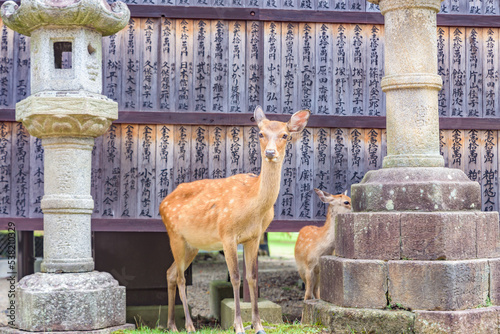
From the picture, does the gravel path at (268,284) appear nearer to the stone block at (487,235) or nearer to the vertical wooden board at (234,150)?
the vertical wooden board at (234,150)

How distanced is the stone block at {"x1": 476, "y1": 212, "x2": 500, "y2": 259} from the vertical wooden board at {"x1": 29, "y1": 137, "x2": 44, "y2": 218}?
5.70 meters

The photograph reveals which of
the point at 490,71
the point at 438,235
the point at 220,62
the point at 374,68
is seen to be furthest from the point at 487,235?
the point at 220,62

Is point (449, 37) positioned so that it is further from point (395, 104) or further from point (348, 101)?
point (395, 104)

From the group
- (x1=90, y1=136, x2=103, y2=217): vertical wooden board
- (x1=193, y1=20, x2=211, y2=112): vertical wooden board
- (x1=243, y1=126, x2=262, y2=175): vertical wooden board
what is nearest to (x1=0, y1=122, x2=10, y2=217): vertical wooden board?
(x1=90, y1=136, x2=103, y2=217): vertical wooden board

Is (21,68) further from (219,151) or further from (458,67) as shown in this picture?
(458,67)

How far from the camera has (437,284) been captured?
5.86m

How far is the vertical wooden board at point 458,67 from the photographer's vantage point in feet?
28.8

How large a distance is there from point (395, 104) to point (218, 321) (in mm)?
5089

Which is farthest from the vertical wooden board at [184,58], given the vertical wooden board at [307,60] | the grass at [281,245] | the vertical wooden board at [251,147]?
the grass at [281,245]

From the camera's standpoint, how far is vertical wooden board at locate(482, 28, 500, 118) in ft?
28.9

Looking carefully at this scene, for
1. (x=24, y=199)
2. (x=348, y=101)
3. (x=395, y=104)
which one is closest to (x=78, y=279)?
(x=24, y=199)

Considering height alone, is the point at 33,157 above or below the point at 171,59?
below

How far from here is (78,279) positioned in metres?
6.48

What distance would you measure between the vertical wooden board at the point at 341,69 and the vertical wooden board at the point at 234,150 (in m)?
1.44
